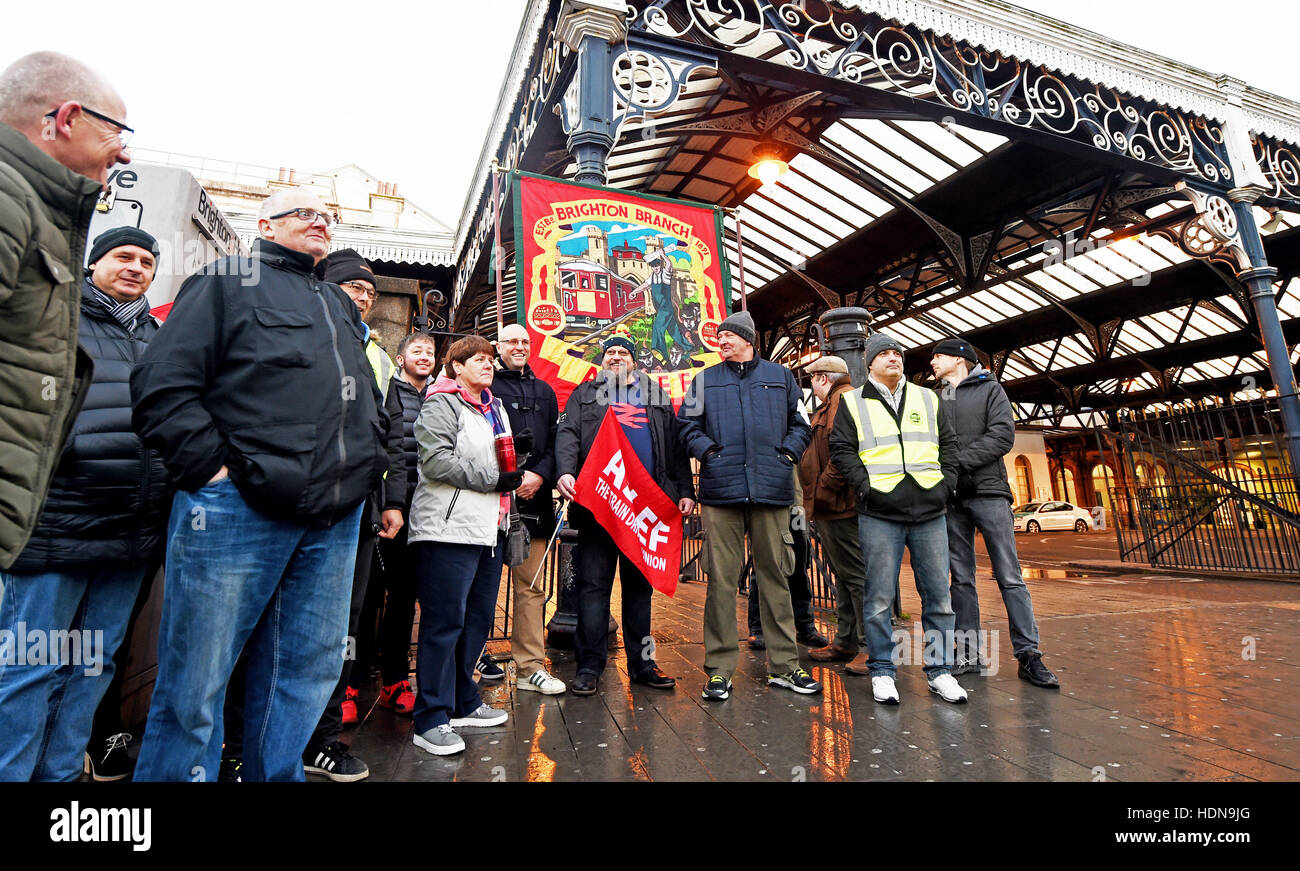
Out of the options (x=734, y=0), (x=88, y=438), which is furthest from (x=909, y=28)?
(x=88, y=438)

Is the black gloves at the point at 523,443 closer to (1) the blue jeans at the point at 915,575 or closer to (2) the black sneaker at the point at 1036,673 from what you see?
(1) the blue jeans at the point at 915,575

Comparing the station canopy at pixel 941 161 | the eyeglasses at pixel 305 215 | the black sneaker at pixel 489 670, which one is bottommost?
the black sneaker at pixel 489 670

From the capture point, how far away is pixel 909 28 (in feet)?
19.6

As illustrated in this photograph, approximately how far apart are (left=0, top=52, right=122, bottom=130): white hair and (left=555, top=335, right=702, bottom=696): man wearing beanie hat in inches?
90.7

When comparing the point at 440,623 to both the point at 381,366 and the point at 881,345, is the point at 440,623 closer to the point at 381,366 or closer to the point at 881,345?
the point at 381,366

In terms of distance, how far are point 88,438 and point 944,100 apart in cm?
708

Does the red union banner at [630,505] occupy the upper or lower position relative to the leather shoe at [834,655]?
upper

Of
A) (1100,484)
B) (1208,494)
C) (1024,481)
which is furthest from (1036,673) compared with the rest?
(1100,484)

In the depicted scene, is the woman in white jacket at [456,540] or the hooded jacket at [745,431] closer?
the woman in white jacket at [456,540]

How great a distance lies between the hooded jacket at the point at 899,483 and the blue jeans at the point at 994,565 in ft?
1.27

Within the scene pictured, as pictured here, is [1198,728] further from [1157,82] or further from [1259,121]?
[1259,121]

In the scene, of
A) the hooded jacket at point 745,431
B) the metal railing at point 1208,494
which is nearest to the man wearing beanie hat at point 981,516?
the hooded jacket at point 745,431

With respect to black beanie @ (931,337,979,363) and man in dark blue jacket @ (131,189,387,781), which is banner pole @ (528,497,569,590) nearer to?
man in dark blue jacket @ (131,189,387,781)

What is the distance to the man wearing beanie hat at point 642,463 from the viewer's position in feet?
11.0
